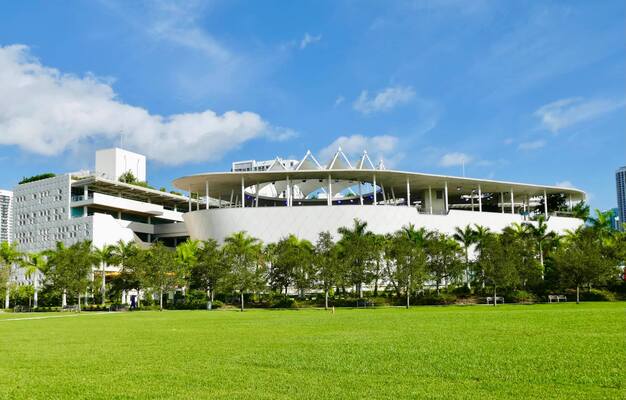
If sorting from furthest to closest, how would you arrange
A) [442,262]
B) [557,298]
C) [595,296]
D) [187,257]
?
[187,257]
[442,262]
[595,296]
[557,298]

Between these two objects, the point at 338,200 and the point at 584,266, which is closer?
the point at 584,266

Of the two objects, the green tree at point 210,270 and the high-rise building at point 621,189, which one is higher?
the high-rise building at point 621,189

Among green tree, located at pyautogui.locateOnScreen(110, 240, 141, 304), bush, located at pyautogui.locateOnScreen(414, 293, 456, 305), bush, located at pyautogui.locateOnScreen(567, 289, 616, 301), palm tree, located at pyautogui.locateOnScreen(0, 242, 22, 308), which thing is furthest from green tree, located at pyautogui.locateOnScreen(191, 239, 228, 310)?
bush, located at pyautogui.locateOnScreen(567, 289, 616, 301)

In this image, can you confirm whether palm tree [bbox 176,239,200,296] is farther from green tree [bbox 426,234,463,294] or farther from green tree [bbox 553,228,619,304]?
green tree [bbox 553,228,619,304]

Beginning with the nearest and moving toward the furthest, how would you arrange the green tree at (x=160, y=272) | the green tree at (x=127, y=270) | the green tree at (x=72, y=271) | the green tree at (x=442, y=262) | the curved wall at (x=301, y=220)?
the green tree at (x=442, y=262), the green tree at (x=160, y=272), the green tree at (x=72, y=271), the green tree at (x=127, y=270), the curved wall at (x=301, y=220)

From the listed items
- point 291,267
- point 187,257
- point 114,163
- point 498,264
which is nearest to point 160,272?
point 187,257

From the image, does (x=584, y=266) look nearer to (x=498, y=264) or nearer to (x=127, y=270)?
(x=498, y=264)

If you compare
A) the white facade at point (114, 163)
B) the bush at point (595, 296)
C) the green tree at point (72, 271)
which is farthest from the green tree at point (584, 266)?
the white facade at point (114, 163)

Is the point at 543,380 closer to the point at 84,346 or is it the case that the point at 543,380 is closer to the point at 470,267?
the point at 84,346

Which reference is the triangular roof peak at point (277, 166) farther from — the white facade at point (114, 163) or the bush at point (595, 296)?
the bush at point (595, 296)

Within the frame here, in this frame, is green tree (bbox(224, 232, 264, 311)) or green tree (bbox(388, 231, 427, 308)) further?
green tree (bbox(224, 232, 264, 311))

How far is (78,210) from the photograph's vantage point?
79375 mm

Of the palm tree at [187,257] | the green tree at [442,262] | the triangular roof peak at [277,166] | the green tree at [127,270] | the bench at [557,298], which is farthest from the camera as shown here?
the triangular roof peak at [277,166]

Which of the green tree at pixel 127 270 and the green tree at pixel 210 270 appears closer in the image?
the green tree at pixel 210 270
